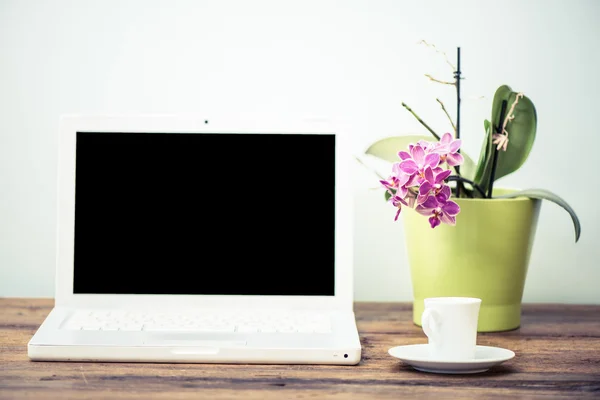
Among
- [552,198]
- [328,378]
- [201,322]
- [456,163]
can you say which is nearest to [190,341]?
[201,322]

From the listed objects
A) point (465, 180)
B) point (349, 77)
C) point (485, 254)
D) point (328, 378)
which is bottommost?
point (328, 378)

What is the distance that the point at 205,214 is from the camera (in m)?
0.98

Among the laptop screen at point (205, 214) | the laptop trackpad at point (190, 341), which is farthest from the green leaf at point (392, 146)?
the laptop trackpad at point (190, 341)

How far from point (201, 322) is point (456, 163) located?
384 millimetres

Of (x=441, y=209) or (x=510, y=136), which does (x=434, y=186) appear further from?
(x=510, y=136)

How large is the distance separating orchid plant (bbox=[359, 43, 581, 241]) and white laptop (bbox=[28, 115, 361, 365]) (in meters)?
0.10

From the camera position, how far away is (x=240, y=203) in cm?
98

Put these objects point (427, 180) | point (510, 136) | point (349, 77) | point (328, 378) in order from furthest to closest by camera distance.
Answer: point (349, 77)
point (510, 136)
point (427, 180)
point (328, 378)

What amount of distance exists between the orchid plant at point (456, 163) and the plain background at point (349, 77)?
0.19m

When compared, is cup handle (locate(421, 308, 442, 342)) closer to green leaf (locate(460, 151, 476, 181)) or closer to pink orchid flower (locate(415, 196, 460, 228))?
pink orchid flower (locate(415, 196, 460, 228))

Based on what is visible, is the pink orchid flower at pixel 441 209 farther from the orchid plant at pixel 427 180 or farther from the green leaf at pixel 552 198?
the green leaf at pixel 552 198

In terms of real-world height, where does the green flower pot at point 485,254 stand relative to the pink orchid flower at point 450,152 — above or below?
below

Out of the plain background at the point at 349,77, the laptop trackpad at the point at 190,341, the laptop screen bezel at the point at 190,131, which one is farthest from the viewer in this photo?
the plain background at the point at 349,77

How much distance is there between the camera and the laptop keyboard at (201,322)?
88 cm
